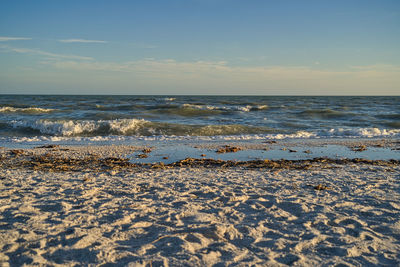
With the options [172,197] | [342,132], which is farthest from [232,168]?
[342,132]

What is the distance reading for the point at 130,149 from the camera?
9.27 meters

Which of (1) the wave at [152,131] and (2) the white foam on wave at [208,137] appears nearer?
(2) the white foam on wave at [208,137]

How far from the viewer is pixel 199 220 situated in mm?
3633

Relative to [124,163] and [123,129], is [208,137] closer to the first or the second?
[123,129]

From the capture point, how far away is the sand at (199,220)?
2834mm

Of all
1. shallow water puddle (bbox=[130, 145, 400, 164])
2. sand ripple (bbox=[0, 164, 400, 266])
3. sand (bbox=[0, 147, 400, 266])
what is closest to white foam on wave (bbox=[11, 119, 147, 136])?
shallow water puddle (bbox=[130, 145, 400, 164])

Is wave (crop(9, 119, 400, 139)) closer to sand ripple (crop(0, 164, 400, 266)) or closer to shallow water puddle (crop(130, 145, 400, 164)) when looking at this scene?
shallow water puddle (crop(130, 145, 400, 164))

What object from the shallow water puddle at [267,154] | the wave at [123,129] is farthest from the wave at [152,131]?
the shallow water puddle at [267,154]

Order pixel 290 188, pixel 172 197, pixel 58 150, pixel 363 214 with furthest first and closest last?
pixel 58 150, pixel 290 188, pixel 172 197, pixel 363 214

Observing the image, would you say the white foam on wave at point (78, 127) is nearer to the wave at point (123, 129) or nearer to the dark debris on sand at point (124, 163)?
the wave at point (123, 129)

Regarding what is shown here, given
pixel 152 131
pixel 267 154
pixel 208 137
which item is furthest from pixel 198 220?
pixel 152 131

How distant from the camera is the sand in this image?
2.83 m

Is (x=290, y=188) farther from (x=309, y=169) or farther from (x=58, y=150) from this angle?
(x=58, y=150)

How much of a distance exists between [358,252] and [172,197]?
2.52 m
